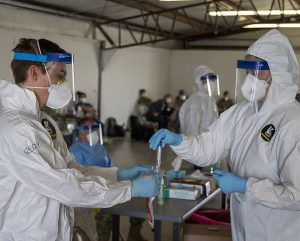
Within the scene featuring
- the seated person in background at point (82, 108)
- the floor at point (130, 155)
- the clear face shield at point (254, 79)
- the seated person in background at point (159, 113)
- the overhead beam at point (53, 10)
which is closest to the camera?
the clear face shield at point (254, 79)

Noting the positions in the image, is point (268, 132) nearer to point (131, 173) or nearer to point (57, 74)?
point (131, 173)

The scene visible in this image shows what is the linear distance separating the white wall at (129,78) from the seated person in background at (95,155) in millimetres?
6608

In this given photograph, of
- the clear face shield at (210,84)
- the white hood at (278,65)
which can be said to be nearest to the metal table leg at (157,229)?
the white hood at (278,65)

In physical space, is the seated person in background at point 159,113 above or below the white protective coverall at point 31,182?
below

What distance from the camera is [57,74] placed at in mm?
1938

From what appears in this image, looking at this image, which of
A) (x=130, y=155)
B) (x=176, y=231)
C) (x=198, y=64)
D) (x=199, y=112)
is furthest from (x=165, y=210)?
(x=198, y=64)

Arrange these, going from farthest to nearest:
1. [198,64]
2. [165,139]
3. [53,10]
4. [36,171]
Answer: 1. [198,64]
2. [53,10]
3. [165,139]
4. [36,171]

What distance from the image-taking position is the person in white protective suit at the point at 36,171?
1.67 m

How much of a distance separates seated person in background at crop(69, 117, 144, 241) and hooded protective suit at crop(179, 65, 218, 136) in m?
2.10

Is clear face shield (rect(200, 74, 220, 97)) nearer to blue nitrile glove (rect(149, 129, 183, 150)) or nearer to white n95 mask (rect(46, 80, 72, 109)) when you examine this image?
blue nitrile glove (rect(149, 129, 183, 150))

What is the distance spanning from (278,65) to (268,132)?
311mm

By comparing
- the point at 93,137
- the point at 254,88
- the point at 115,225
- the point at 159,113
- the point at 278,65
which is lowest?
the point at 159,113

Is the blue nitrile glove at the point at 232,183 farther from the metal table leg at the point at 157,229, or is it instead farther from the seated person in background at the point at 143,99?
the seated person in background at the point at 143,99

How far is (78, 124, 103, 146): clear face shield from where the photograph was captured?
12.0 feet
